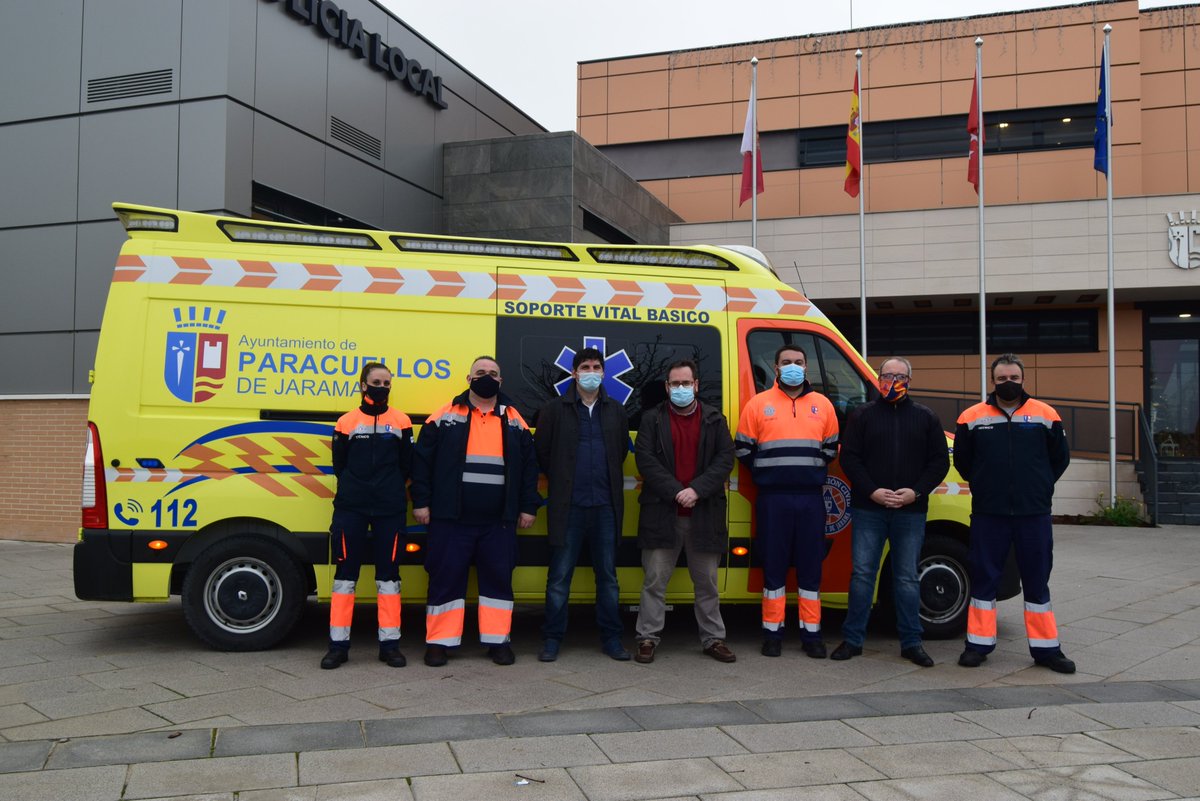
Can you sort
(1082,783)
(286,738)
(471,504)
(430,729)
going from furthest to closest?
(471,504) → (430,729) → (286,738) → (1082,783)

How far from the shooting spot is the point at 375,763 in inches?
161

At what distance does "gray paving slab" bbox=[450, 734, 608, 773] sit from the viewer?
Result: 4.09 metres

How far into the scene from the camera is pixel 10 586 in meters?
8.93

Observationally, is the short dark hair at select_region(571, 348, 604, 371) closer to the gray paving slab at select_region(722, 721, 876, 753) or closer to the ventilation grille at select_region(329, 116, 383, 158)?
the gray paving slab at select_region(722, 721, 876, 753)

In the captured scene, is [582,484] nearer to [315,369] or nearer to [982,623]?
[315,369]

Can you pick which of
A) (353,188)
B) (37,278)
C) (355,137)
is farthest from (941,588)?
(37,278)

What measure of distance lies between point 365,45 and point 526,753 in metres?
11.9

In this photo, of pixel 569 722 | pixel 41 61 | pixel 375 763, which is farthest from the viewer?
pixel 41 61

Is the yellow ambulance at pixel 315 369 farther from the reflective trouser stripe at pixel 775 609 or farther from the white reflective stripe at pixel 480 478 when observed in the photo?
the white reflective stripe at pixel 480 478

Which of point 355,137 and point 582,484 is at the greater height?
point 355,137

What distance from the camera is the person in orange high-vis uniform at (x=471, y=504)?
5.90 m

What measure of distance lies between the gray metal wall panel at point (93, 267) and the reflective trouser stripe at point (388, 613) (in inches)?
311

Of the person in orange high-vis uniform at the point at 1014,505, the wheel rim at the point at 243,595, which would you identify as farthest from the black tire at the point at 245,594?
the person in orange high-vis uniform at the point at 1014,505

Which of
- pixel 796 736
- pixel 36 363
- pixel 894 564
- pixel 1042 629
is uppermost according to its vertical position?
pixel 36 363
